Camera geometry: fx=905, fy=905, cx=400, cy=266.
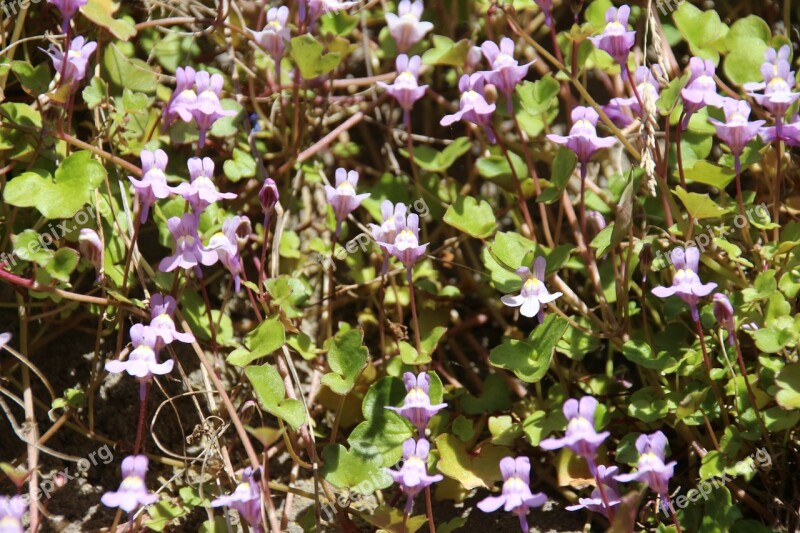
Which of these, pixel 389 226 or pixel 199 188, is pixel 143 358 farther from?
pixel 389 226

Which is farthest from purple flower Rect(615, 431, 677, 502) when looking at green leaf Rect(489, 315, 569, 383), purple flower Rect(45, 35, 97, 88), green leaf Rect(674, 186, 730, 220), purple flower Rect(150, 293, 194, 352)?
purple flower Rect(45, 35, 97, 88)

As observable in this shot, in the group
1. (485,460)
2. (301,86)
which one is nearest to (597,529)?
(485,460)

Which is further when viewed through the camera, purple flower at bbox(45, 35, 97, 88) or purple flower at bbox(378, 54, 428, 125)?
purple flower at bbox(378, 54, 428, 125)

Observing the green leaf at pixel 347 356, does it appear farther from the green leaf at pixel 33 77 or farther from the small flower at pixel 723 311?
the green leaf at pixel 33 77

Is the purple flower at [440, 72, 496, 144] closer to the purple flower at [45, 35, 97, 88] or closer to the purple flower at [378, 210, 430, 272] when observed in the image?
the purple flower at [378, 210, 430, 272]

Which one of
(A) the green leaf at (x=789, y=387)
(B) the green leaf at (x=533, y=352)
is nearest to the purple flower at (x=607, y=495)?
(B) the green leaf at (x=533, y=352)

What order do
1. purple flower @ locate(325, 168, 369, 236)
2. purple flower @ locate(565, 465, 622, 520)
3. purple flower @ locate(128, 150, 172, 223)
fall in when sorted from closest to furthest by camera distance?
1. purple flower @ locate(565, 465, 622, 520)
2. purple flower @ locate(128, 150, 172, 223)
3. purple flower @ locate(325, 168, 369, 236)

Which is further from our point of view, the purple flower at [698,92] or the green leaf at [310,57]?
the green leaf at [310,57]

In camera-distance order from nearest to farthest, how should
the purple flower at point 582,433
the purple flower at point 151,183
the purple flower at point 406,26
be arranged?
the purple flower at point 582,433
the purple flower at point 151,183
the purple flower at point 406,26
